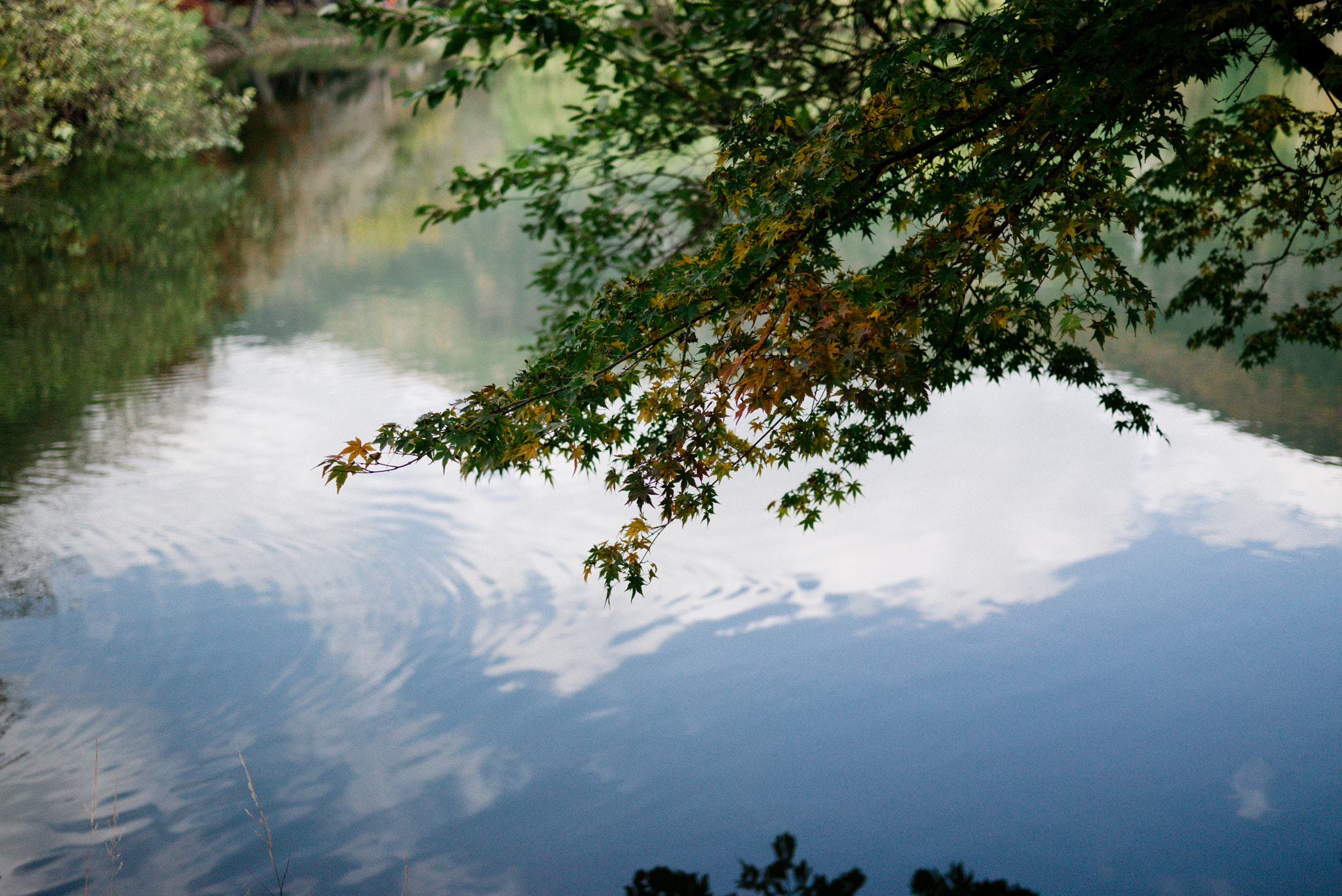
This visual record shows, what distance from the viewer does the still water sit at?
5.79 metres

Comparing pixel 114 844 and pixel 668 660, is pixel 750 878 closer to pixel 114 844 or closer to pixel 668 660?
pixel 668 660

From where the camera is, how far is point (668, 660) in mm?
7613

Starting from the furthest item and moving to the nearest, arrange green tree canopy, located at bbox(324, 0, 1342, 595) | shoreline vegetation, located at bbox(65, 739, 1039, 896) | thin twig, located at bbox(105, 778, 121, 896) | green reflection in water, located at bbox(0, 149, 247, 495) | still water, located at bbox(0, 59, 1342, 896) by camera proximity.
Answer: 1. green reflection in water, located at bbox(0, 149, 247, 495)
2. still water, located at bbox(0, 59, 1342, 896)
3. shoreline vegetation, located at bbox(65, 739, 1039, 896)
4. thin twig, located at bbox(105, 778, 121, 896)
5. green tree canopy, located at bbox(324, 0, 1342, 595)

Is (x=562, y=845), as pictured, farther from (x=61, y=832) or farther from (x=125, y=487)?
(x=125, y=487)

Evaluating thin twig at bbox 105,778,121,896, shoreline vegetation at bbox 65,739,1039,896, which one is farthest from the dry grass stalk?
thin twig at bbox 105,778,121,896

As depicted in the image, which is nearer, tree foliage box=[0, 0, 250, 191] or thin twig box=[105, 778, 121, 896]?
thin twig box=[105, 778, 121, 896]

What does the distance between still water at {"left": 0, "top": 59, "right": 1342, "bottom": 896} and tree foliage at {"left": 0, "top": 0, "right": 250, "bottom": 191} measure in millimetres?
7814

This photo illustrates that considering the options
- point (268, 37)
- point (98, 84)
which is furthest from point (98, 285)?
point (268, 37)

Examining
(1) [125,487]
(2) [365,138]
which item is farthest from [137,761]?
(2) [365,138]

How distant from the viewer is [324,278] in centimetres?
2016

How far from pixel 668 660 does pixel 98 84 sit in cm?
2021

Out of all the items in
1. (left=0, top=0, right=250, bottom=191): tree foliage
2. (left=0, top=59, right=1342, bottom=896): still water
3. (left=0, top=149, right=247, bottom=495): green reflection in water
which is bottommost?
(left=0, top=59, right=1342, bottom=896): still water

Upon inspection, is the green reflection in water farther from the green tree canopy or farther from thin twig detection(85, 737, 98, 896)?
the green tree canopy

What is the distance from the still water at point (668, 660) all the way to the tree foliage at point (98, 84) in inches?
308
